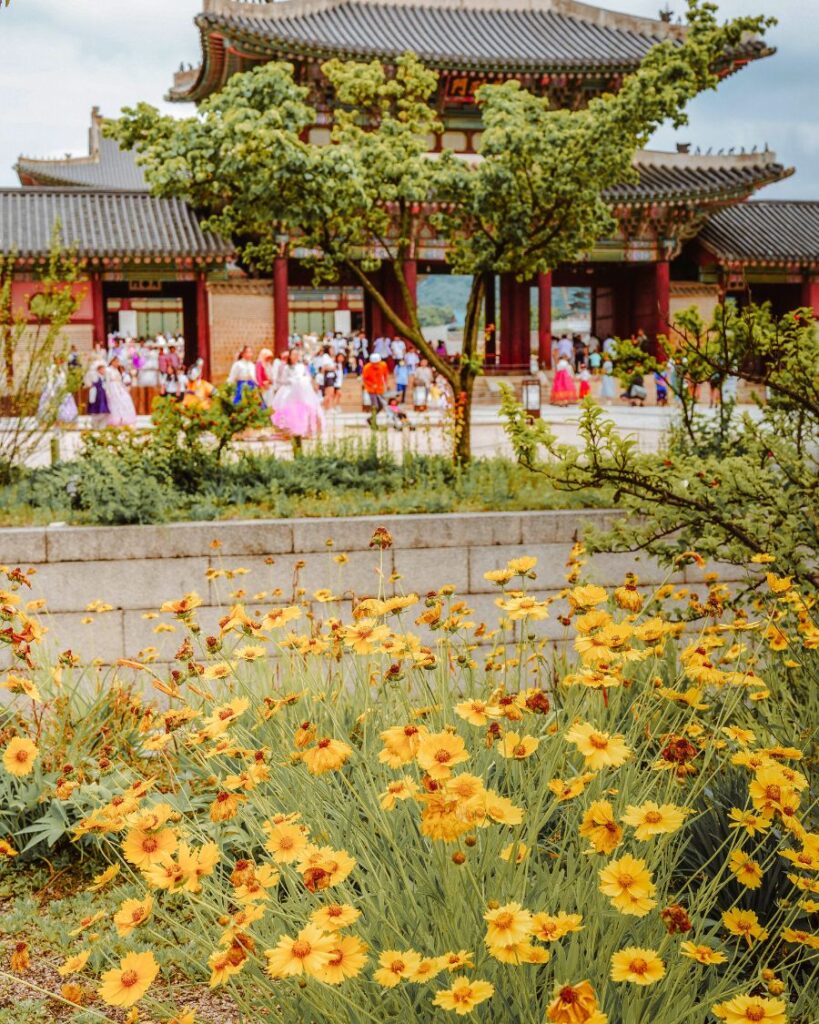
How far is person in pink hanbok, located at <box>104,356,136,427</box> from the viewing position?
58.3 feet

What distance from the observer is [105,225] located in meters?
21.6

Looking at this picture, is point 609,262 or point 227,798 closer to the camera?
point 227,798

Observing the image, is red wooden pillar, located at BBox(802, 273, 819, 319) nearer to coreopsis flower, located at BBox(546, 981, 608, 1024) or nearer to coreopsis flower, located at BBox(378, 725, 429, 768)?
coreopsis flower, located at BBox(378, 725, 429, 768)

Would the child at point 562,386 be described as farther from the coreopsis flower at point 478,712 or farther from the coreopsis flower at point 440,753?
the coreopsis flower at point 440,753

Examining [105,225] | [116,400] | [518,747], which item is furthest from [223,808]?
[105,225]

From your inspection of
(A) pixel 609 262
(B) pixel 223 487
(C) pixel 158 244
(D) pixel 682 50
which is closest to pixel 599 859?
(B) pixel 223 487

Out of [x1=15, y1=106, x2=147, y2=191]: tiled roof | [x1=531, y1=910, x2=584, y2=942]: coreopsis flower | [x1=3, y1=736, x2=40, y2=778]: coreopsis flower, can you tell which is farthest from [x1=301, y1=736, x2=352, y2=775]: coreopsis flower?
[x1=15, y1=106, x2=147, y2=191]: tiled roof

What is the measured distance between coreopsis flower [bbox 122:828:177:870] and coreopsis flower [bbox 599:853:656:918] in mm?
695

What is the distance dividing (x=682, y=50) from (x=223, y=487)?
189 inches

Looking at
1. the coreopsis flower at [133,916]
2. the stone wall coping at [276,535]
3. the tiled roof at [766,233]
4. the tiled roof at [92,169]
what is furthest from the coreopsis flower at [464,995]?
the tiled roof at [92,169]

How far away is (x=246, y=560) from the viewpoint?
22.4 ft

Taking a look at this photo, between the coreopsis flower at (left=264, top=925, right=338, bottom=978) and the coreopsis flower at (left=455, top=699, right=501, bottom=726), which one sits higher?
the coreopsis flower at (left=455, top=699, right=501, bottom=726)

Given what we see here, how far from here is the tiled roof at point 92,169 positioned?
1212 inches

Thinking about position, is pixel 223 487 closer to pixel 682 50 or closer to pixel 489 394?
pixel 682 50
